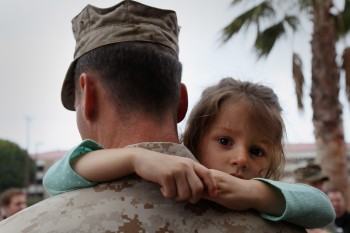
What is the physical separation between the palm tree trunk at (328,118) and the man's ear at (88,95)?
7.32m

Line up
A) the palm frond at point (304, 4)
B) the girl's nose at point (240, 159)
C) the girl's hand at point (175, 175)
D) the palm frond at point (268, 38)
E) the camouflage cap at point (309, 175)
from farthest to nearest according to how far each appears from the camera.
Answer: the palm frond at point (268, 38) → the palm frond at point (304, 4) → the camouflage cap at point (309, 175) → the girl's nose at point (240, 159) → the girl's hand at point (175, 175)

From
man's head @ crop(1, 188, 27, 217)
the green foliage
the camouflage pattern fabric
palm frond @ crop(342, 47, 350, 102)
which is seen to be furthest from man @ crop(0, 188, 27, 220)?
the green foliage

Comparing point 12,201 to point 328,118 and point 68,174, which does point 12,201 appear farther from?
point 68,174

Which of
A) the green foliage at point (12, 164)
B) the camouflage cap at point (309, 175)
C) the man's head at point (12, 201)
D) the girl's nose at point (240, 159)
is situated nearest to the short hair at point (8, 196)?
the man's head at point (12, 201)

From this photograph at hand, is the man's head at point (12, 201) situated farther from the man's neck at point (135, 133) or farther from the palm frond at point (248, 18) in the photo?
the man's neck at point (135, 133)

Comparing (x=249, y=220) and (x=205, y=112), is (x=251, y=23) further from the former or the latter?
(x=249, y=220)

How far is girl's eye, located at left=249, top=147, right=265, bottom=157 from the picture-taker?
2119mm

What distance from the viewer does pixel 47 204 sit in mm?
1355

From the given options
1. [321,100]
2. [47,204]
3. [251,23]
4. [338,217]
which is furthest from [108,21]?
[251,23]

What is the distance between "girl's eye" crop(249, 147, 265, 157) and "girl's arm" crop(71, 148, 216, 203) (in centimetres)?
87

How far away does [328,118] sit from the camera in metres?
8.45

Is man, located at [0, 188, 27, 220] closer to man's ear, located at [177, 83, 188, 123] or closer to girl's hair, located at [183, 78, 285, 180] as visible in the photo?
girl's hair, located at [183, 78, 285, 180]

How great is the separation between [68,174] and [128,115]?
210 mm

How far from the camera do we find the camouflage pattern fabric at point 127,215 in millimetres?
1274
